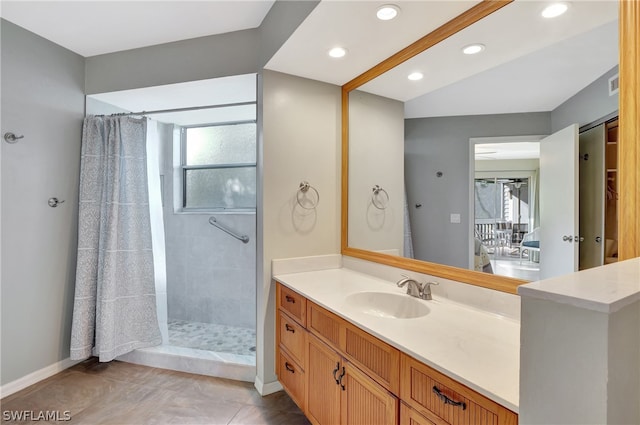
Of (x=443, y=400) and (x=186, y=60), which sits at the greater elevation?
(x=186, y=60)

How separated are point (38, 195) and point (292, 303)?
192 cm

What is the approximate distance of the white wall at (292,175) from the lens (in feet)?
6.72

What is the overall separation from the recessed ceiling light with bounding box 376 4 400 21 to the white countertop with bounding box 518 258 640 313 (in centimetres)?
127

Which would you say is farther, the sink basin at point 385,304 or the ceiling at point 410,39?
the sink basin at point 385,304

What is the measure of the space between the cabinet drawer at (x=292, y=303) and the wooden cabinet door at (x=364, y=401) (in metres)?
0.43

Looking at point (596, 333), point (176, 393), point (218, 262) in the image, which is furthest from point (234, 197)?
point (596, 333)

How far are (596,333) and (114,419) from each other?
2316mm

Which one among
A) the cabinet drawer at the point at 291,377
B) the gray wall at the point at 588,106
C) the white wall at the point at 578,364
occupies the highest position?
the gray wall at the point at 588,106

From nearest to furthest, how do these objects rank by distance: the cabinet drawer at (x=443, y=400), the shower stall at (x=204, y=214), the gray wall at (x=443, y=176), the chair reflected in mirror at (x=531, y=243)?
the cabinet drawer at (x=443, y=400)
the chair reflected in mirror at (x=531, y=243)
the gray wall at (x=443, y=176)
the shower stall at (x=204, y=214)

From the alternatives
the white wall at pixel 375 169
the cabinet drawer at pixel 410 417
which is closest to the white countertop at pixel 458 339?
the cabinet drawer at pixel 410 417

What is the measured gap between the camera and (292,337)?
5.97 ft

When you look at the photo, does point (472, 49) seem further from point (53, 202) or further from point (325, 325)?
point (53, 202)

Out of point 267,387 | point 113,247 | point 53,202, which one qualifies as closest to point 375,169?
point 267,387

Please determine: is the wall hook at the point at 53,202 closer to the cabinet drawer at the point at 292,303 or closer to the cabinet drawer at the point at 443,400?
the cabinet drawer at the point at 292,303
